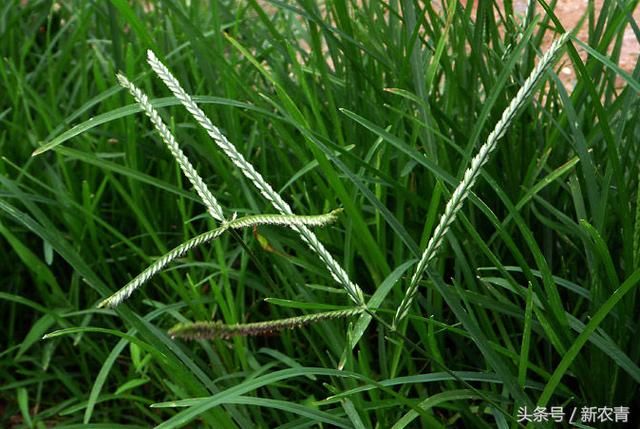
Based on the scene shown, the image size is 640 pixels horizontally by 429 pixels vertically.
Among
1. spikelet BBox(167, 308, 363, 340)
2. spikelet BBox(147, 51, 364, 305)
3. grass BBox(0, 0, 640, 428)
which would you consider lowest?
grass BBox(0, 0, 640, 428)

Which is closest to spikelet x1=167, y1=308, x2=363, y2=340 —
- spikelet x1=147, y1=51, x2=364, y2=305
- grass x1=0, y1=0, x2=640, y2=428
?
spikelet x1=147, y1=51, x2=364, y2=305

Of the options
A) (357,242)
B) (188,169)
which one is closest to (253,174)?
(188,169)

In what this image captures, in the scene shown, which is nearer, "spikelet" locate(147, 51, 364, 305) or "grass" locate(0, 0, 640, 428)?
"spikelet" locate(147, 51, 364, 305)

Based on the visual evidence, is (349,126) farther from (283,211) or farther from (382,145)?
(283,211)

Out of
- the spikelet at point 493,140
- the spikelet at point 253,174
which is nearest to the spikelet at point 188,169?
the spikelet at point 253,174

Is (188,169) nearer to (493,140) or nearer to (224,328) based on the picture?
(224,328)

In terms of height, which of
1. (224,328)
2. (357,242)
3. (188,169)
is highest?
(188,169)

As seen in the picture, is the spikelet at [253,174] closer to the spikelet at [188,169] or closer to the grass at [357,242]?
the spikelet at [188,169]

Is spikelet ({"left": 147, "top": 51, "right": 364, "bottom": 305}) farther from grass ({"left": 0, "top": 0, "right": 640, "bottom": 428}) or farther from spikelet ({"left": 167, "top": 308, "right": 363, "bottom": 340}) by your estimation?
grass ({"left": 0, "top": 0, "right": 640, "bottom": 428})

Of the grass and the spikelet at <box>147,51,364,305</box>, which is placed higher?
the spikelet at <box>147,51,364,305</box>
